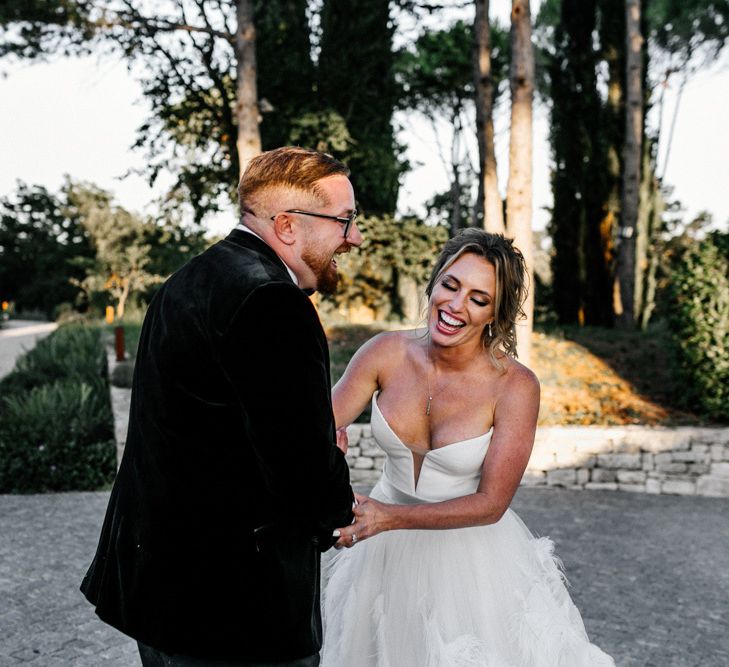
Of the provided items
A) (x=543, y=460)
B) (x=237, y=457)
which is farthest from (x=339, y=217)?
(x=543, y=460)

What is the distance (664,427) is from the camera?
8.61 metres

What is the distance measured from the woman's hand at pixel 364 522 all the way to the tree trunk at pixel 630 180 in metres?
14.7

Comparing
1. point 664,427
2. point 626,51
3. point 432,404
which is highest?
point 626,51

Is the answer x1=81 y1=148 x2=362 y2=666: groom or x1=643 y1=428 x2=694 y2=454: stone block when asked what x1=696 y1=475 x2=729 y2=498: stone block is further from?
x1=81 y1=148 x2=362 y2=666: groom

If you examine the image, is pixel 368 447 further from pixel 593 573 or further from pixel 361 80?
pixel 361 80

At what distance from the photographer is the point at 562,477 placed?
27.6 ft

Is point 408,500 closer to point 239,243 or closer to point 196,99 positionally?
point 239,243

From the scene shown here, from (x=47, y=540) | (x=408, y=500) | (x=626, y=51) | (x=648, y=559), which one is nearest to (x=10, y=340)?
(x=626, y=51)

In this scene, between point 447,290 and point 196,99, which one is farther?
point 196,99

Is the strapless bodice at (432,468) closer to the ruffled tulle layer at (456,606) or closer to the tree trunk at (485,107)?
the ruffled tulle layer at (456,606)

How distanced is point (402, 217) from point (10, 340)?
1870 centimetres

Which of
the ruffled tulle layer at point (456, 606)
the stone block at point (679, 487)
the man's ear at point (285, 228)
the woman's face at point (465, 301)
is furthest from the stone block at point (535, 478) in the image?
the man's ear at point (285, 228)

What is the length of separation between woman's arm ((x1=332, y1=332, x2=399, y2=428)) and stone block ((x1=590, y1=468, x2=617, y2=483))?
19.5 feet

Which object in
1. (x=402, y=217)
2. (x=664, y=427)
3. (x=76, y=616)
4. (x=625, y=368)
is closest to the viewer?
(x=76, y=616)
